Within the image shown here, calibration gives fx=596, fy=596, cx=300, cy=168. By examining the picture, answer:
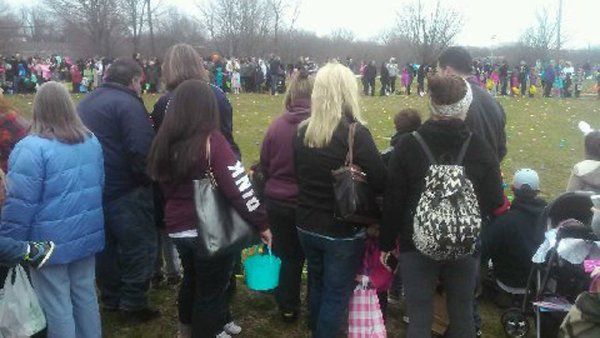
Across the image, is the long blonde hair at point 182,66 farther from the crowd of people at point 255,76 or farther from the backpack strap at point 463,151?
the crowd of people at point 255,76

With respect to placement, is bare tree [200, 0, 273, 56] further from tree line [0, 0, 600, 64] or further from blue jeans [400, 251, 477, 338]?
blue jeans [400, 251, 477, 338]

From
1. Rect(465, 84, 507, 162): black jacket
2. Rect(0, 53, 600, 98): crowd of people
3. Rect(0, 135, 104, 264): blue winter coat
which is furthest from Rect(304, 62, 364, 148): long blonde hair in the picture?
Rect(0, 53, 600, 98): crowd of people

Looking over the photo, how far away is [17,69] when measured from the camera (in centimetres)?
2433

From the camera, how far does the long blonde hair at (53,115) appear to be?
3.43 m

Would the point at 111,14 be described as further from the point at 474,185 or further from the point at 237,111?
the point at 474,185

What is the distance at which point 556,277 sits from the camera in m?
4.02

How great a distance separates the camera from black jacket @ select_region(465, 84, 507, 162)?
4.05 meters

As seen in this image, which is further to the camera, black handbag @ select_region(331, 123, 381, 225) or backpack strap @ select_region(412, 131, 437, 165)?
black handbag @ select_region(331, 123, 381, 225)

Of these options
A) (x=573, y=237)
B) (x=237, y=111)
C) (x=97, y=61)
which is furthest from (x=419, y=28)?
(x=573, y=237)

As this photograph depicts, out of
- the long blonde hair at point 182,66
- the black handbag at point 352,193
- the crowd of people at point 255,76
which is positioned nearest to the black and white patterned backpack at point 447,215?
the black handbag at point 352,193

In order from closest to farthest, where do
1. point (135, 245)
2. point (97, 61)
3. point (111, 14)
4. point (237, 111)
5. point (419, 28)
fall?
1. point (135, 245)
2. point (237, 111)
3. point (97, 61)
4. point (419, 28)
5. point (111, 14)

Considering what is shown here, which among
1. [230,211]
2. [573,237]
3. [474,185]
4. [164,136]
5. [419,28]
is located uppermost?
[419,28]

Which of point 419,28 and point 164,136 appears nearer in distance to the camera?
point 164,136

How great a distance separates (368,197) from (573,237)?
4.97 feet
